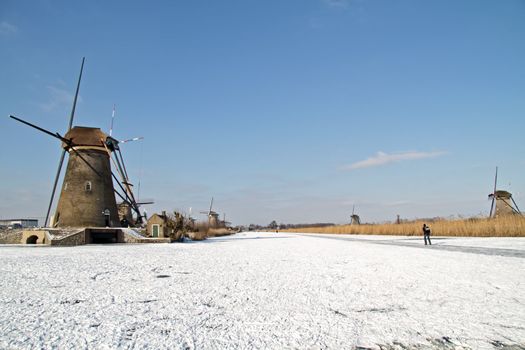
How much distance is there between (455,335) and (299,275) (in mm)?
3337

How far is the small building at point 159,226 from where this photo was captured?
21422 mm

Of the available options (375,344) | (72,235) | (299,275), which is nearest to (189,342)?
(375,344)

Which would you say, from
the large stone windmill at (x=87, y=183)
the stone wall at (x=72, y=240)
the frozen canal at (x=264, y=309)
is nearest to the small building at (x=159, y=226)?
the large stone windmill at (x=87, y=183)

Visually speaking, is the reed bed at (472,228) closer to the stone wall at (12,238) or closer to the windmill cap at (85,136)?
the windmill cap at (85,136)

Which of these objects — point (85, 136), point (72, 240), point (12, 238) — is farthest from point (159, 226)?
point (12, 238)

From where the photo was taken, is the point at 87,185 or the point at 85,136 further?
the point at 85,136

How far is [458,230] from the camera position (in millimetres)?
19891

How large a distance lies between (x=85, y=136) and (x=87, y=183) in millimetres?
A: 3321

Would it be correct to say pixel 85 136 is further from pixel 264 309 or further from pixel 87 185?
pixel 264 309

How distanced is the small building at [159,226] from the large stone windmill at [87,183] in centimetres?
215

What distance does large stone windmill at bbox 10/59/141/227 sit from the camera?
782 inches

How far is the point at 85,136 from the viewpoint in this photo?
851 inches

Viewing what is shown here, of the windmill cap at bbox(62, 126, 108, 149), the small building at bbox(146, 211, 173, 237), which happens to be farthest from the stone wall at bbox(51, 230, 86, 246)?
the windmill cap at bbox(62, 126, 108, 149)

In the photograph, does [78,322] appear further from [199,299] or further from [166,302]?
[199,299]
